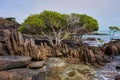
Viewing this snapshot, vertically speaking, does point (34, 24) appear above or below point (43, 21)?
below

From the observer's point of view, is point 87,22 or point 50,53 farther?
point 87,22

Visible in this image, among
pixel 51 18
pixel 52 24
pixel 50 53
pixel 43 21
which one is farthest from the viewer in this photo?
pixel 52 24

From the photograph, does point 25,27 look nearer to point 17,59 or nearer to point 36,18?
point 36,18

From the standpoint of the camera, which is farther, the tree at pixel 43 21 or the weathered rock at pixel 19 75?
the tree at pixel 43 21

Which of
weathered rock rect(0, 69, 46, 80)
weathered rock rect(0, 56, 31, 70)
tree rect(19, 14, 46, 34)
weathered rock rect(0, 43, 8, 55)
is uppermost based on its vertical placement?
tree rect(19, 14, 46, 34)

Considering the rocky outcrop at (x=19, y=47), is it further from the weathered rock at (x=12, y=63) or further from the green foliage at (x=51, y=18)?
the green foliage at (x=51, y=18)

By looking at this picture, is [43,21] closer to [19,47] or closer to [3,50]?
[19,47]

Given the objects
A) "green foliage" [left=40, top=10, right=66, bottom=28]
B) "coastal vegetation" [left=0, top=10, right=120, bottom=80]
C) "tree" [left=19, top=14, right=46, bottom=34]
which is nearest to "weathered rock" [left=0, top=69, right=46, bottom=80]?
"coastal vegetation" [left=0, top=10, right=120, bottom=80]

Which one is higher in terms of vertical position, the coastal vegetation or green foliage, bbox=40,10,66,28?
green foliage, bbox=40,10,66,28

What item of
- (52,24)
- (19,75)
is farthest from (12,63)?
(52,24)

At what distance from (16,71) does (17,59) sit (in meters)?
2.56

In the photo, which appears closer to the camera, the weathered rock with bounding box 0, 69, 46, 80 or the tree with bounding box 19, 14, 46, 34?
the weathered rock with bounding box 0, 69, 46, 80

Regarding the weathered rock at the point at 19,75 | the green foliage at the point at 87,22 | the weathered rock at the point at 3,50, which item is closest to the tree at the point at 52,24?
the green foliage at the point at 87,22

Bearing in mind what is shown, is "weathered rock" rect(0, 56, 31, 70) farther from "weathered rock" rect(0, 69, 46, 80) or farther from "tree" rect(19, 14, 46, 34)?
"tree" rect(19, 14, 46, 34)
